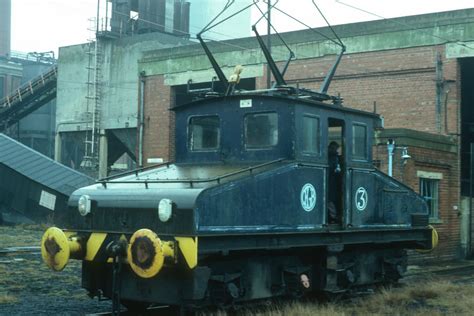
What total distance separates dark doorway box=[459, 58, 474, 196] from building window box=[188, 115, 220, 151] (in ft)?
42.9

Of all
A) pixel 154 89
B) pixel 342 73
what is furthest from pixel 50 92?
pixel 342 73

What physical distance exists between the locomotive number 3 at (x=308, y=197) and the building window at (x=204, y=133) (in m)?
1.37

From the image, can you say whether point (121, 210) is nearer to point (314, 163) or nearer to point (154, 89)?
point (314, 163)

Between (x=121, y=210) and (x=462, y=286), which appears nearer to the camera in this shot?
(x=121, y=210)

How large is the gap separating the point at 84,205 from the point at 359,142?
4295 millimetres

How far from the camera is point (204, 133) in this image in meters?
9.98

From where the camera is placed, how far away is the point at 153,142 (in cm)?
2925

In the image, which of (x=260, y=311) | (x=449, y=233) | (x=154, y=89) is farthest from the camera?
(x=154, y=89)

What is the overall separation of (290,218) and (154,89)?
2159 centimetres

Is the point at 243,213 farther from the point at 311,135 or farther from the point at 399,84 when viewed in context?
the point at 399,84

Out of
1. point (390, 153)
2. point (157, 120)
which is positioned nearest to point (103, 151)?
point (157, 120)

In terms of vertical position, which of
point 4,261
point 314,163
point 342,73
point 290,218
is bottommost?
point 4,261

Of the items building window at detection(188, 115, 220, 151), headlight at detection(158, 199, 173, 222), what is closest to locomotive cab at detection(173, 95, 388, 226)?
building window at detection(188, 115, 220, 151)

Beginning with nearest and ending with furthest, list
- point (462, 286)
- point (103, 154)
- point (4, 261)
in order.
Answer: point (462, 286) → point (4, 261) → point (103, 154)
